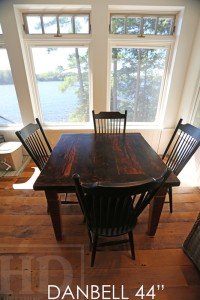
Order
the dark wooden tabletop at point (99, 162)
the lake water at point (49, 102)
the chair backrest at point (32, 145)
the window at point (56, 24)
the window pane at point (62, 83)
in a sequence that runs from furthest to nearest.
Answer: the lake water at point (49, 102) → the window pane at point (62, 83) → the window at point (56, 24) → the chair backrest at point (32, 145) → the dark wooden tabletop at point (99, 162)

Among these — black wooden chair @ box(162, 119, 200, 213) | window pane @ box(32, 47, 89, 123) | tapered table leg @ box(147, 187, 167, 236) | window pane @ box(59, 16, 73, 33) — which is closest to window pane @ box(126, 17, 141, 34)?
window pane @ box(32, 47, 89, 123)

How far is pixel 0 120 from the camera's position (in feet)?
9.19

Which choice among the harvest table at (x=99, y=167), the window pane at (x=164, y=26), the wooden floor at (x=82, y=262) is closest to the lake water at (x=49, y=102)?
the harvest table at (x=99, y=167)

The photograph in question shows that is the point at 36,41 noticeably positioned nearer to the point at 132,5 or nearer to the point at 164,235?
the point at 132,5

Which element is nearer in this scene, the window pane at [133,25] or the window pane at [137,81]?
the window pane at [133,25]

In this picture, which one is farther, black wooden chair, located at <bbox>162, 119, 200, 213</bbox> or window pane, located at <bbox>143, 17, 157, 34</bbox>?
window pane, located at <bbox>143, 17, 157, 34</bbox>

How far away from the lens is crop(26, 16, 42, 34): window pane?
218 cm

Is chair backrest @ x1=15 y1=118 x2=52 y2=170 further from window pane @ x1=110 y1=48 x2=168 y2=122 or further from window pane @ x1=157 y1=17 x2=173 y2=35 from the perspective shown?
window pane @ x1=157 y1=17 x2=173 y2=35

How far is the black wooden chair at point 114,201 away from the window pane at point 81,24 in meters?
2.36

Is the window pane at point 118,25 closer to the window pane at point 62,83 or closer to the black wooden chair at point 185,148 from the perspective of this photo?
the window pane at point 62,83

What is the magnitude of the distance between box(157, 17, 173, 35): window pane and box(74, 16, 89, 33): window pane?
1048 millimetres

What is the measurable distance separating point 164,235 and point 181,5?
9.22ft

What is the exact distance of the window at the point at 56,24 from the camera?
2.17 m
